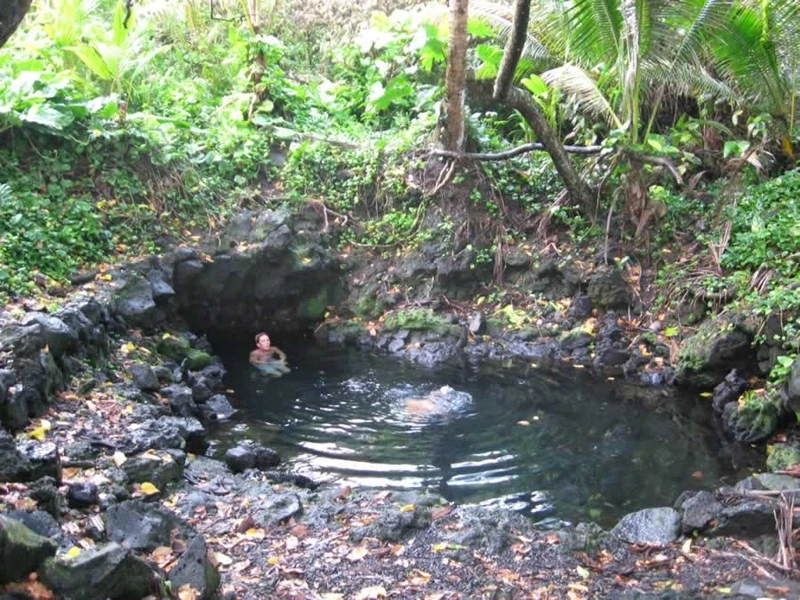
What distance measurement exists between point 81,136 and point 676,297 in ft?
30.7

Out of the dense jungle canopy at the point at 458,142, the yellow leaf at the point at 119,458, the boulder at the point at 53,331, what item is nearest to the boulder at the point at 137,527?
the yellow leaf at the point at 119,458

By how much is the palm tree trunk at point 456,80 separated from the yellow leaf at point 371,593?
8323mm

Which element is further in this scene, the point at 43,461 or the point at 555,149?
the point at 555,149

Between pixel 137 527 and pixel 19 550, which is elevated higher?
pixel 19 550

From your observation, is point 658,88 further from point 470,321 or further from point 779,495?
point 779,495

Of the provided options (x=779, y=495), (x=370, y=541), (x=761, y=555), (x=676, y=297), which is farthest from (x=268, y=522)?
(x=676, y=297)

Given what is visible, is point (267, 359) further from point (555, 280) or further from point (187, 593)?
point (187, 593)

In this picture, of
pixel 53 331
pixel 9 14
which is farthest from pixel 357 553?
pixel 53 331

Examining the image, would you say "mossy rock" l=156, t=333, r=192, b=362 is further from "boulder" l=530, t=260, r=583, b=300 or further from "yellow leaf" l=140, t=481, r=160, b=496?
"boulder" l=530, t=260, r=583, b=300

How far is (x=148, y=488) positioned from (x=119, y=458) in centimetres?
44

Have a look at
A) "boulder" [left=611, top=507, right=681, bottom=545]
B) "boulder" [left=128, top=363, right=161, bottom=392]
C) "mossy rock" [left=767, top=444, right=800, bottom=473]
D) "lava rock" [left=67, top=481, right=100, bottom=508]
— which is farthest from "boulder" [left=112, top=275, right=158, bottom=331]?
"mossy rock" [left=767, top=444, right=800, bottom=473]

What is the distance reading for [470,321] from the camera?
11.7m

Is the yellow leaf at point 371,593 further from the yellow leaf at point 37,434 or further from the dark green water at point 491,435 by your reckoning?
the yellow leaf at point 37,434

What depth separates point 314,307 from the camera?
12.5 m
